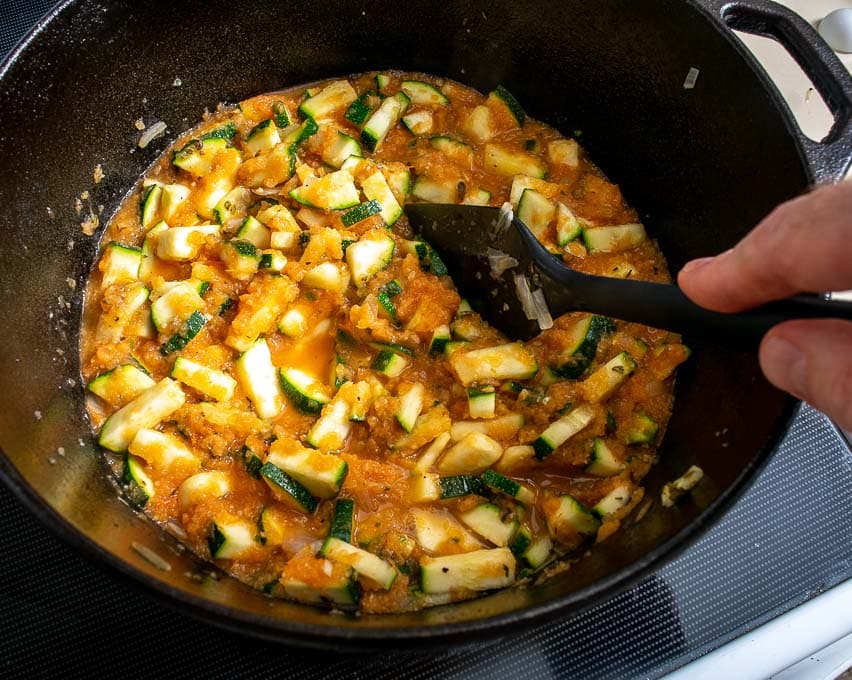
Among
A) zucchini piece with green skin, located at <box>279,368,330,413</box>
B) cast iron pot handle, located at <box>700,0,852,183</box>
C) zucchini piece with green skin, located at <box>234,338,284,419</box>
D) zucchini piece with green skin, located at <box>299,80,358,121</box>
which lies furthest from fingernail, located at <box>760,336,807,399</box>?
zucchini piece with green skin, located at <box>299,80,358,121</box>

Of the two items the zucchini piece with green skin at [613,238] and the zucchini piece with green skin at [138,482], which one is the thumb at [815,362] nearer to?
the zucchini piece with green skin at [613,238]

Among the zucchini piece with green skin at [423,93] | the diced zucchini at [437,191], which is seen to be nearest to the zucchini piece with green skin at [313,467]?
the diced zucchini at [437,191]

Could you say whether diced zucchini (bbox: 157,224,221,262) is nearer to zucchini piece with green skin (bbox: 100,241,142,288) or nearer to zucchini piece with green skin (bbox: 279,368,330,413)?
zucchini piece with green skin (bbox: 100,241,142,288)

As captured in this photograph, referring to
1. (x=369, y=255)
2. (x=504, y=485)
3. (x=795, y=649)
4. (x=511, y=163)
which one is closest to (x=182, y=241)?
(x=369, y=255)

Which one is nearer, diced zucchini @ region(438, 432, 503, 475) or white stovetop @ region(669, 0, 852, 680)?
white stovetop @ region(669, 0, 852, 680)

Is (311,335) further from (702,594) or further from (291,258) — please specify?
(702,594)

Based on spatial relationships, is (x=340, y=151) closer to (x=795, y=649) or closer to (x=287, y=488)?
(x=287, y=488)
